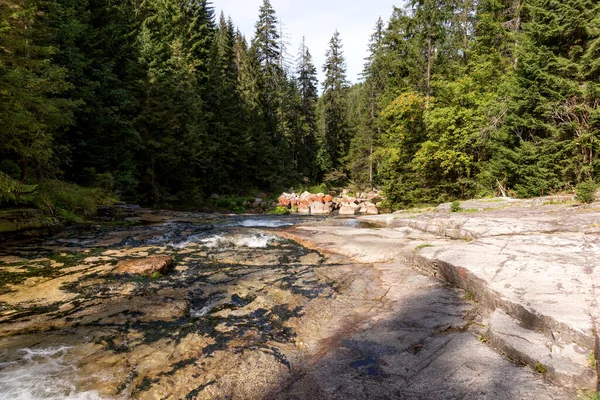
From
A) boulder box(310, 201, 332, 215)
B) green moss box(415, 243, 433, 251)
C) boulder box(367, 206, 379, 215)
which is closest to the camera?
green moss box(415, 243, 433, 251)

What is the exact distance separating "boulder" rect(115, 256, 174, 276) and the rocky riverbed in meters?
0.11

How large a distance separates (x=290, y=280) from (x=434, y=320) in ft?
10.0

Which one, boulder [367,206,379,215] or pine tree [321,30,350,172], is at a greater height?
pine tree [321,30,350,172]

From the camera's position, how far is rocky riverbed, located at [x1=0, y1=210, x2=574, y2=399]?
3.29 metres

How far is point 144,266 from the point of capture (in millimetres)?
6887

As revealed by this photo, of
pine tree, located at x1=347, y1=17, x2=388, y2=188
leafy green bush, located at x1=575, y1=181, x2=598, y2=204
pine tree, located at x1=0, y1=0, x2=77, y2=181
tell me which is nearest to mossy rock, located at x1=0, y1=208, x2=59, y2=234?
pine tree, located at x1=0, y1=0, x2=77, y2=181

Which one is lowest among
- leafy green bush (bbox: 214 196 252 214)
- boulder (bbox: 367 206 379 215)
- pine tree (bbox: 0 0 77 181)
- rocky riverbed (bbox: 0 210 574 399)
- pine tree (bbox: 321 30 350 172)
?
rocky riverbed (bbox: 0 210 574 399)

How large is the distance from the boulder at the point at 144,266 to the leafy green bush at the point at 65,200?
6.26 meters

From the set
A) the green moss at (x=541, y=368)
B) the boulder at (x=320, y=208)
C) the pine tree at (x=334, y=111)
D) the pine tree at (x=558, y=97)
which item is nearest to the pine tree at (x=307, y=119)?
the pine tree at (x=334, y=111)

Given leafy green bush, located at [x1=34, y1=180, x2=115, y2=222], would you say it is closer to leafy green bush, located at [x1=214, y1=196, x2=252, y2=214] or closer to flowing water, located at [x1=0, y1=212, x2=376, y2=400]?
flowing water, located at [x1=0, y1=212, x2=376, y2=400]

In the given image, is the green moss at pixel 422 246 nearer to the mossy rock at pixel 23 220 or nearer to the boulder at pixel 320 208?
the mossy rock at pixel 23 220

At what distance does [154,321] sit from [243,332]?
1524mm

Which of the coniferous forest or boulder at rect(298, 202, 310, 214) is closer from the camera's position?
the coniferous forest

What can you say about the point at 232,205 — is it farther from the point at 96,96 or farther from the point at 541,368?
the point at 541,368
